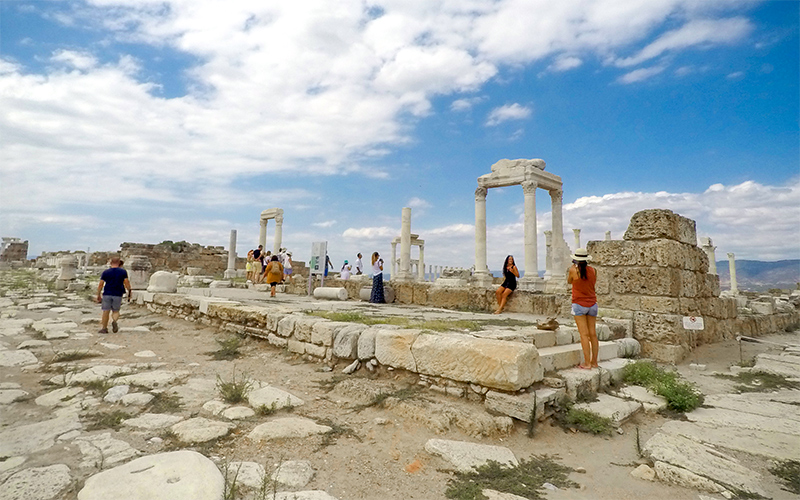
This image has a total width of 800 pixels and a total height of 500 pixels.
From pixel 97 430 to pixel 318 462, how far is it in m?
1.83

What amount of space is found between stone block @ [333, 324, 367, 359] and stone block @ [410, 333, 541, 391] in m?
1.01

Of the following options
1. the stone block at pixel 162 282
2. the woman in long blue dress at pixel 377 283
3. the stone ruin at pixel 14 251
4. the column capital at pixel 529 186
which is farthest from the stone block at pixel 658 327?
the stone ruin at pixel 14 251

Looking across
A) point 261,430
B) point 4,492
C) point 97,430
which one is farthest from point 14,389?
point 261,430

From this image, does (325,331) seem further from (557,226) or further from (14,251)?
(14,251)

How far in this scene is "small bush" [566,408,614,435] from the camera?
3.44 meters

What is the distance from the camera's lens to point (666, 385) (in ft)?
13.9

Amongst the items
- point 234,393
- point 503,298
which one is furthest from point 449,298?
point 234,393

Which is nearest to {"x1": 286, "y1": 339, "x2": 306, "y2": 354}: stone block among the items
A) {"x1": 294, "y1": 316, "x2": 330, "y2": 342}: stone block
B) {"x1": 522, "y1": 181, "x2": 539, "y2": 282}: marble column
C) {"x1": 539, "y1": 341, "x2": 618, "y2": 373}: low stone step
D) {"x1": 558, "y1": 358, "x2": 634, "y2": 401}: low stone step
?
{"x1": 294, "y1": 316, "x2": 330, "y2": 342}: stone block

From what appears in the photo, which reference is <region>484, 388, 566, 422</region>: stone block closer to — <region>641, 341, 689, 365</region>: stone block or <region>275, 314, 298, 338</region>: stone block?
<region>275, 314, 298, 338</region>: stone block

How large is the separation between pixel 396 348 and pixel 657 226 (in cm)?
512

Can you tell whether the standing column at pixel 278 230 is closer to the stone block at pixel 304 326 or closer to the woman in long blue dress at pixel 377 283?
the woman in long blue dress at pixel 377 283

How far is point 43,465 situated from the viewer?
Result: 2.51m

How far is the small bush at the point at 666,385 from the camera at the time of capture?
3993mm

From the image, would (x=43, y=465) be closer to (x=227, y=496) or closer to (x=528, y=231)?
(x=227, y=496)
